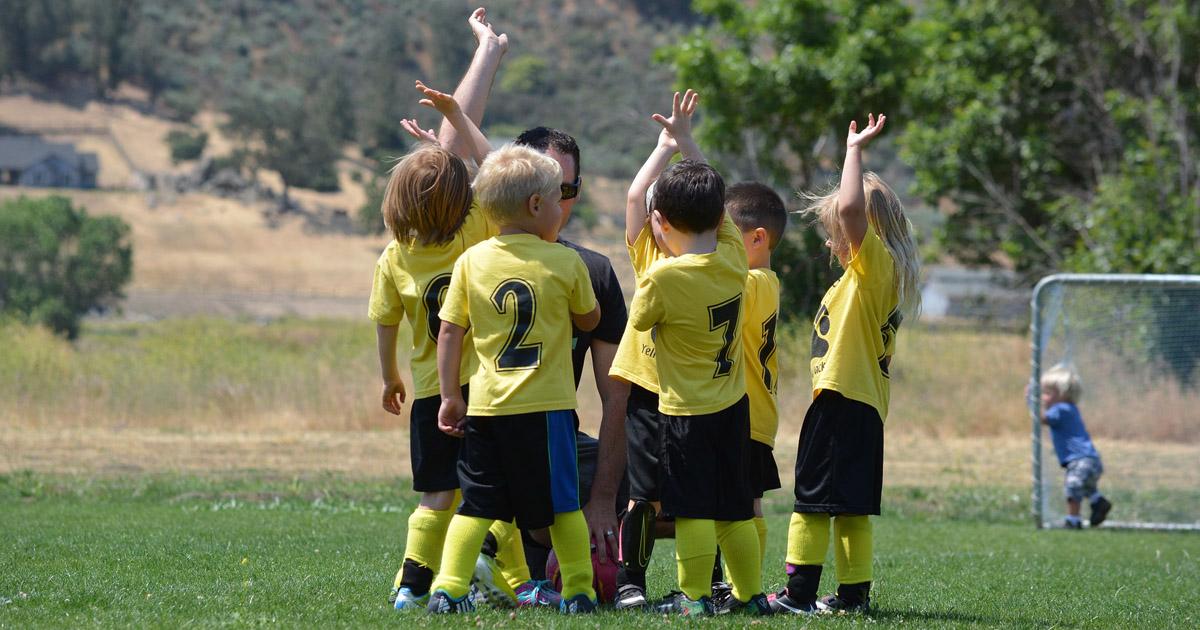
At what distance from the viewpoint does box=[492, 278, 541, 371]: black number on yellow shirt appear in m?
4.73

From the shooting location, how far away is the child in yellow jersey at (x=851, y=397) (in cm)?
520

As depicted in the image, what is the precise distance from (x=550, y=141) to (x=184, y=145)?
8007cm

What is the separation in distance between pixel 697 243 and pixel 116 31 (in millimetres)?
99613

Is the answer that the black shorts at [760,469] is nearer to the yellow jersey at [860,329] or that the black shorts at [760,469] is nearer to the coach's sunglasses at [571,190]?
the yellow jersey at [860,329]

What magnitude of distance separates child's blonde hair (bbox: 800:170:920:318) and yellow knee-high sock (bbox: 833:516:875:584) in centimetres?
91

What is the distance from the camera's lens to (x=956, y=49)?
23734 millimetres

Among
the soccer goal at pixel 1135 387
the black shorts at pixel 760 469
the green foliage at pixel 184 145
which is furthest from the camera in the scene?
the green foliage at pixel 184 145

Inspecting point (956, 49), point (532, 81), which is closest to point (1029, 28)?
point (956, 49)

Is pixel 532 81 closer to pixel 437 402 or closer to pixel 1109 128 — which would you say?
pixel 1109 128

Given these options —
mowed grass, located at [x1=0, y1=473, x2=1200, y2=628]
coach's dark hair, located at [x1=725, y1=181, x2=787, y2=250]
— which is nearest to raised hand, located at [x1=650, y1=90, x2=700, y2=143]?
coach's dark hair, located at [x1=725, y1=181, x2=787, y2=250]

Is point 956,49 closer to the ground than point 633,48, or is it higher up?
closer to the ground

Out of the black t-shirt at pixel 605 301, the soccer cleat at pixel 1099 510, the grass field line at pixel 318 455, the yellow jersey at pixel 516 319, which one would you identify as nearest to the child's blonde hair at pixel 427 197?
the yellow jersey at pixel 516 319

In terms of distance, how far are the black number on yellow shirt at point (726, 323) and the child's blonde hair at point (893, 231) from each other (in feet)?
2.19

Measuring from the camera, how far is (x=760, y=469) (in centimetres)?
544
